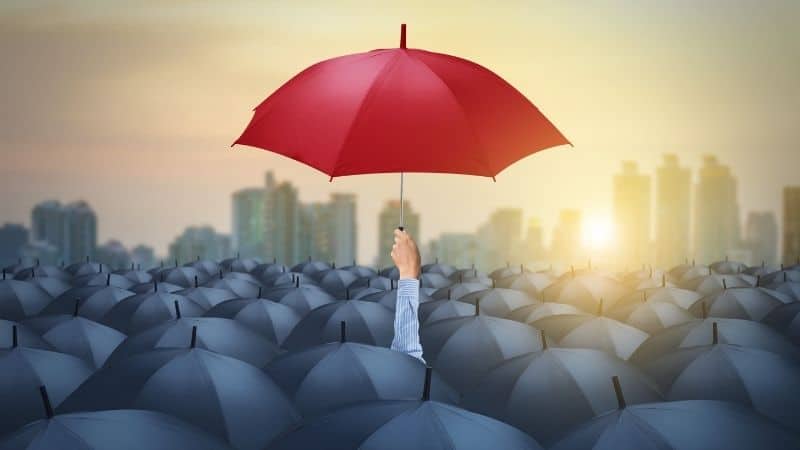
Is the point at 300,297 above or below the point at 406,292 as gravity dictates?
below

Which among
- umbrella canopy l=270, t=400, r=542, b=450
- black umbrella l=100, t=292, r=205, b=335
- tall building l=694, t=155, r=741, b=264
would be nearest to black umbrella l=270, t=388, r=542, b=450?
umbrella canopy l=270, t=400, r=542, b=450

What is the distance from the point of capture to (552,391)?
484 inches

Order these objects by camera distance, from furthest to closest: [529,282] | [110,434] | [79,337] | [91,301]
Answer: [529,282] < [91,301] < [79,337] < [110,434]

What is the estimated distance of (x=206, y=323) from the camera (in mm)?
16109

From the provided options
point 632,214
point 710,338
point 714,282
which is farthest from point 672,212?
point 710,338

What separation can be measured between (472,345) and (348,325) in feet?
10.9

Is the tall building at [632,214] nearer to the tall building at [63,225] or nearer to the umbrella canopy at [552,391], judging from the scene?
the tall building at [63,225]

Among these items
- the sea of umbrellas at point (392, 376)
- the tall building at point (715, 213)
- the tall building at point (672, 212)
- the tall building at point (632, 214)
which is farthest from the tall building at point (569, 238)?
the sea of umbrellas at point (392, 376)

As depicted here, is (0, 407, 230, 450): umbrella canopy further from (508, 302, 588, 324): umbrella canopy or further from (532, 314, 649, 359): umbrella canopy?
(508, 302, 588, 324): umbrella canopy

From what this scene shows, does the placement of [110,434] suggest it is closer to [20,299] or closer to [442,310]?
[442,310]

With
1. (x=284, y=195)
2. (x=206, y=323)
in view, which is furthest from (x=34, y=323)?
(x=284, y=195)

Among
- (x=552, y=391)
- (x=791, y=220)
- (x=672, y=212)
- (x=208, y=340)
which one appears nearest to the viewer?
(x=552, y=391)

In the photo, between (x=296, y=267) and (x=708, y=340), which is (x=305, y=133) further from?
(x=296, y=267)

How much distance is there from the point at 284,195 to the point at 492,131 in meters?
90.9
